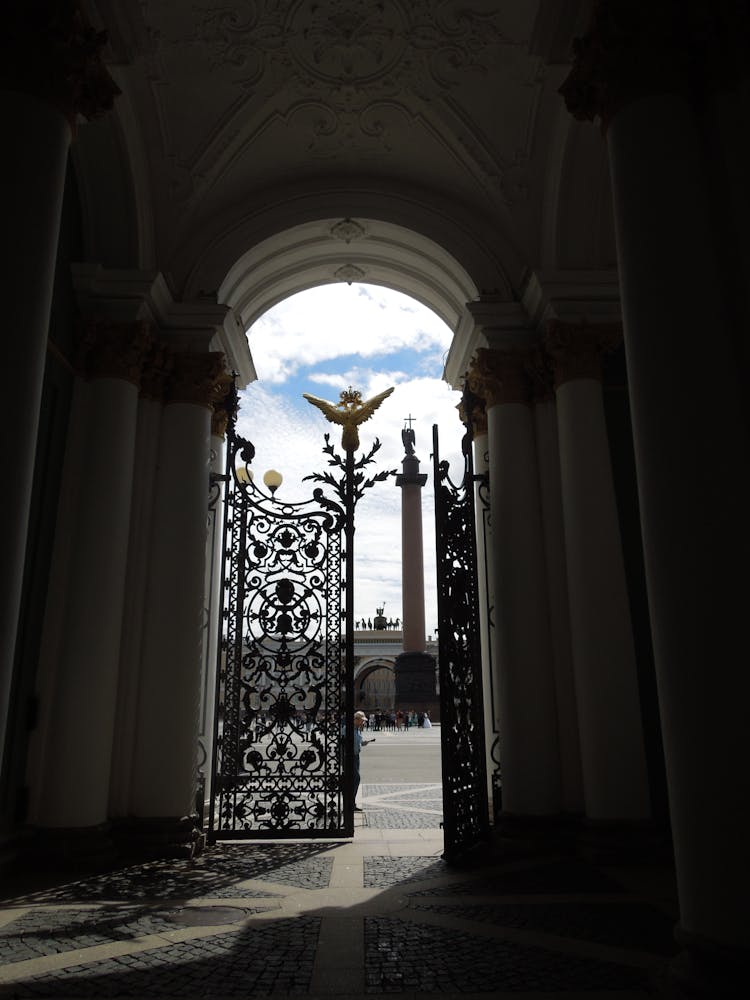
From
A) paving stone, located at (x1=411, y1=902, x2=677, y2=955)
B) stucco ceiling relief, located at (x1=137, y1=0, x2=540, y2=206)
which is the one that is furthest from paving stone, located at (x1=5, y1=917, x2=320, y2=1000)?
stucco ceiling relief, located at (x1=137, y1=0, x2=540, y2=206)

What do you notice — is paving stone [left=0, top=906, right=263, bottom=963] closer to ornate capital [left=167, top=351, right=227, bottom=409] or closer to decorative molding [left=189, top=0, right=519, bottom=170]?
ornate capital [left=167, top=351, right=227, bottom=409]

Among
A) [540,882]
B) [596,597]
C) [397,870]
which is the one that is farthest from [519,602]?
[397,870]

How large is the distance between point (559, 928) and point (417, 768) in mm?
14062

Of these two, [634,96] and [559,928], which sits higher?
[634,96]

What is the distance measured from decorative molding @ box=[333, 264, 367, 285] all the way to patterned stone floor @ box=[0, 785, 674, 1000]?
8.20m

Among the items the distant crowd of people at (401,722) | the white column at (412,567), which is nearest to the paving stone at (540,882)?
the distant crowd of people at (401,722)

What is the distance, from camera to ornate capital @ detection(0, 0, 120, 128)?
4641 mm

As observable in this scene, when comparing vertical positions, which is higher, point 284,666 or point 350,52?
point 350,52

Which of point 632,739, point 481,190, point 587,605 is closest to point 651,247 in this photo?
point 587,605

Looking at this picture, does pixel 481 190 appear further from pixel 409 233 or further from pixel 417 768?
pixel 417 768

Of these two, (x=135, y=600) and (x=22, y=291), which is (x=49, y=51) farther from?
(x=135, y=600)

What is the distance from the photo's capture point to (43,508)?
7.69m

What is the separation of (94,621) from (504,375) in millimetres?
5385

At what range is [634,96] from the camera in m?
4.60
